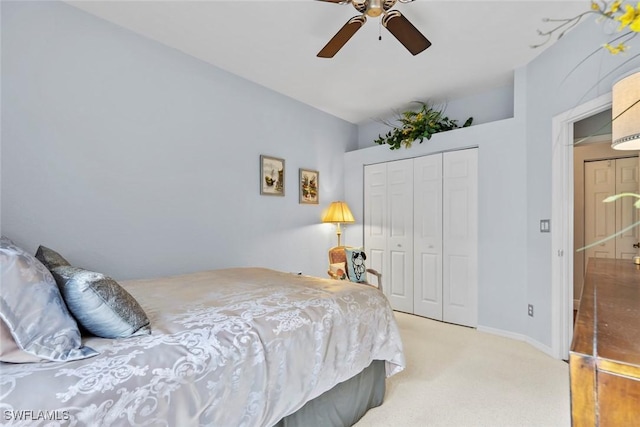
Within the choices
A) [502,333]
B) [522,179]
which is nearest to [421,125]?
[522,179]

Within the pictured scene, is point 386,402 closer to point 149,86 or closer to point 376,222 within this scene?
point 376,222

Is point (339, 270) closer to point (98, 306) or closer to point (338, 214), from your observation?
point (338, 214)

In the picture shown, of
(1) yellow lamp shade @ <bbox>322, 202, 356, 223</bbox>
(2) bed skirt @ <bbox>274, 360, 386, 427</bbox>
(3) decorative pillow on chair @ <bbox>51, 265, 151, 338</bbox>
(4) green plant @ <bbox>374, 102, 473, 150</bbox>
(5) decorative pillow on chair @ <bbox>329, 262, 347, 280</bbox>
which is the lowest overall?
(2) bed skirt @ <bbox>274, 360, 386, 427</bbox>

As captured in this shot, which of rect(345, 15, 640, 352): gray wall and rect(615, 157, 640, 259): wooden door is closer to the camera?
rect(345, 15, 640, 352): gray wall

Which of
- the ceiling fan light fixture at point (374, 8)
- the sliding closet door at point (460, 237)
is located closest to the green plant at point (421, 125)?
the sliding closet door at point (460, 237)

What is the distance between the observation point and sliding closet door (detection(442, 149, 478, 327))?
3.38 meters

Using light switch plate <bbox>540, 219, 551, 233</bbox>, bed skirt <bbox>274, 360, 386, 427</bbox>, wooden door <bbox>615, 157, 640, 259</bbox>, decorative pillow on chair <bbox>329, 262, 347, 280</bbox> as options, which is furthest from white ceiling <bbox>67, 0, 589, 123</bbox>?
bed skirt <bbox>274, 360, 386, 427</bbox>

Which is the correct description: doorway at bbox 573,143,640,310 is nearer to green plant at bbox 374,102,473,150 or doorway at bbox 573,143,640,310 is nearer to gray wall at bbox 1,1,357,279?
green plant at bbox 374,102,473,150

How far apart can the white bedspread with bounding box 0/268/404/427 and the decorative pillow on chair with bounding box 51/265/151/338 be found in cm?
4

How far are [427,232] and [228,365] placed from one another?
10.1ft

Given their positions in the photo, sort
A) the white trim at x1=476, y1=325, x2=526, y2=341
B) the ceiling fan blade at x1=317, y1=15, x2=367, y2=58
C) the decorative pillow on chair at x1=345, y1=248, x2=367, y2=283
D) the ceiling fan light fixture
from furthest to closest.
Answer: the decorative pillow on chair at x1=345, y1=248, x2=367, y2=283 < the white trim at x1=476, y1=325, x2=526, y2=341 < the ceiling fan blade at x1=317, y1=15, x2=367, y2=58 < the ceiling fan light fixture

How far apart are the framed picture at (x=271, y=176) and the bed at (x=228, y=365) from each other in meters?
1.48

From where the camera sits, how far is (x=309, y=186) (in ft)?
13.0

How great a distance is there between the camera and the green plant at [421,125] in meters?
3.70
